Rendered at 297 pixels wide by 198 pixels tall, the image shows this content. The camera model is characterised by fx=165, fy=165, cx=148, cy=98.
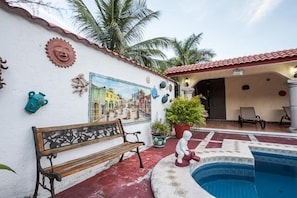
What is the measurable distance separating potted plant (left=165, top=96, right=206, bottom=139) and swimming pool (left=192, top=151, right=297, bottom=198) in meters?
1.88

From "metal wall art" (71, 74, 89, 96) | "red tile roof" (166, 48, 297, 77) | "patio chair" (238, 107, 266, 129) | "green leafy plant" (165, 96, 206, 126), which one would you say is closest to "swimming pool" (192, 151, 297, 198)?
"green leafy plant" (165, 96, 206, 126)

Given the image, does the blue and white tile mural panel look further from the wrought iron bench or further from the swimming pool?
the swimming pool

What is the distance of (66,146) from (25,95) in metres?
0.87

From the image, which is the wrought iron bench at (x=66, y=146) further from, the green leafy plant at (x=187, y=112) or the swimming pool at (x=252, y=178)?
the green leafy plant at (x=187, y=112)

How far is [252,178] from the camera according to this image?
325 centimetres

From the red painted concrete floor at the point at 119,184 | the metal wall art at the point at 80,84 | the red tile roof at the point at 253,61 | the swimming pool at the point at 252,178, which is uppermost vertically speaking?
the red tile roof at the point at 253,61

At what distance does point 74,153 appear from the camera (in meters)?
2.73

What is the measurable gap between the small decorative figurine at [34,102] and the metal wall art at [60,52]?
0.58 m

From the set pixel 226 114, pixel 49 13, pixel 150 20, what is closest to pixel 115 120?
pixel 49 13

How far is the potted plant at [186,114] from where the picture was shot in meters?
5.36

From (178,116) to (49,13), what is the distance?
14.5 ft

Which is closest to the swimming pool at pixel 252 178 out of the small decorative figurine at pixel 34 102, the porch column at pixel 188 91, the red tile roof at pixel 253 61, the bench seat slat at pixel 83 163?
the bench seat slat at pixel 83 163

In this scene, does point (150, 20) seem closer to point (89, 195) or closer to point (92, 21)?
point (92, 21)

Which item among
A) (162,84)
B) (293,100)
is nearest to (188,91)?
(162,84)
